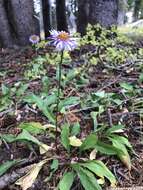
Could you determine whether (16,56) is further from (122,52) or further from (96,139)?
(96,139)

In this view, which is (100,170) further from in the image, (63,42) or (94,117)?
(63,42)

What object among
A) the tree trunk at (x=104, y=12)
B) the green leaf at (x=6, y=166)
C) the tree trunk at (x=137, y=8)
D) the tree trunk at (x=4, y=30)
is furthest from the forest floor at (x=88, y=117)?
the tree trunk at (x=137, y=8)

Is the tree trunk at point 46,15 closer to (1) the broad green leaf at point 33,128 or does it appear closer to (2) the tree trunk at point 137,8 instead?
(1) the broad green leaf at point 33,128

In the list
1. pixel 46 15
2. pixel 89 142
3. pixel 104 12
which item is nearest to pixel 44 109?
pixel 89 142

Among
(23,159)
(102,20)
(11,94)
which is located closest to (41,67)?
(11,94)

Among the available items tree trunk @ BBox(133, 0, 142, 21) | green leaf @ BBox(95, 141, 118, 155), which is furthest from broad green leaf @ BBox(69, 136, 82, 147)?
tree trunk @ BBox(133, 0, 142, 21)

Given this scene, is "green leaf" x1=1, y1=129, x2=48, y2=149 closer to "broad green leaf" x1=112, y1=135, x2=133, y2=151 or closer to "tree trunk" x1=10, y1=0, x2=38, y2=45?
"broad green leaf" x1=112, y1=135, x2=133, y2=151
